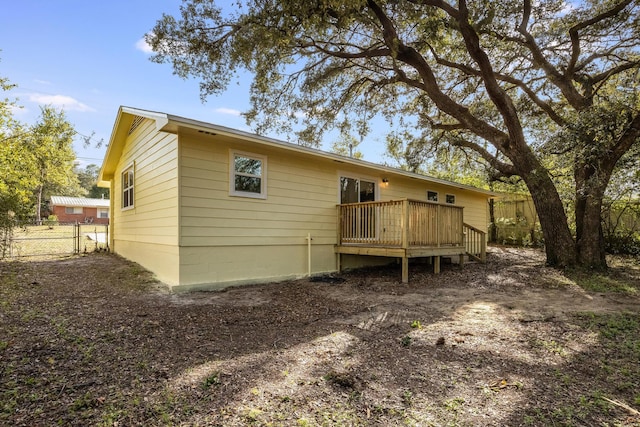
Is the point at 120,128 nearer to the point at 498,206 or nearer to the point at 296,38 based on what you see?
the point at 296,38

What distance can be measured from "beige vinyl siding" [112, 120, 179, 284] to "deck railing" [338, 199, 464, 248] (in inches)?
166

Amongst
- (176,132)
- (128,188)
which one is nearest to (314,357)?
(176,132)

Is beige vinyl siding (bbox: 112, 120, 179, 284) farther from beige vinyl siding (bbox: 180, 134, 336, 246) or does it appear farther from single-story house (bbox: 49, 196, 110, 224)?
single-story house (bbox: 49, 196, 110, 224)

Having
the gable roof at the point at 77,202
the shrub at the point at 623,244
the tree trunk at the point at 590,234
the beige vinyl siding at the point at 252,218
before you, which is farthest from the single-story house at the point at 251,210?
the gable roof at the point at 77,202

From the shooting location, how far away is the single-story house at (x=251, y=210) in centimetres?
658

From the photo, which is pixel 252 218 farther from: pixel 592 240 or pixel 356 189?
pixel 592 240

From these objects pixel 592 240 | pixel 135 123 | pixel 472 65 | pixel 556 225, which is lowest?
pixel 592 240

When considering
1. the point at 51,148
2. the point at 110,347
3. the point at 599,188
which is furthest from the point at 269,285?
the point at 51,148

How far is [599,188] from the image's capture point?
7953mm

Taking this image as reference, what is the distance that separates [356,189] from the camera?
32.2 feet

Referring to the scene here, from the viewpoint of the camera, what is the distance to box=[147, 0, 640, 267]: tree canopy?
699cm

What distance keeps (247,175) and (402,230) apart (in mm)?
3657

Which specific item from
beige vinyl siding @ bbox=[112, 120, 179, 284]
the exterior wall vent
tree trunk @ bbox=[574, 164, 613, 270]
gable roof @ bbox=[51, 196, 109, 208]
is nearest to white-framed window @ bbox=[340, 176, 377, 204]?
beige vinyl siding @ bbox=[112, 120, 179, 284]

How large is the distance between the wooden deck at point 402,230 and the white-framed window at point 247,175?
2462mm
